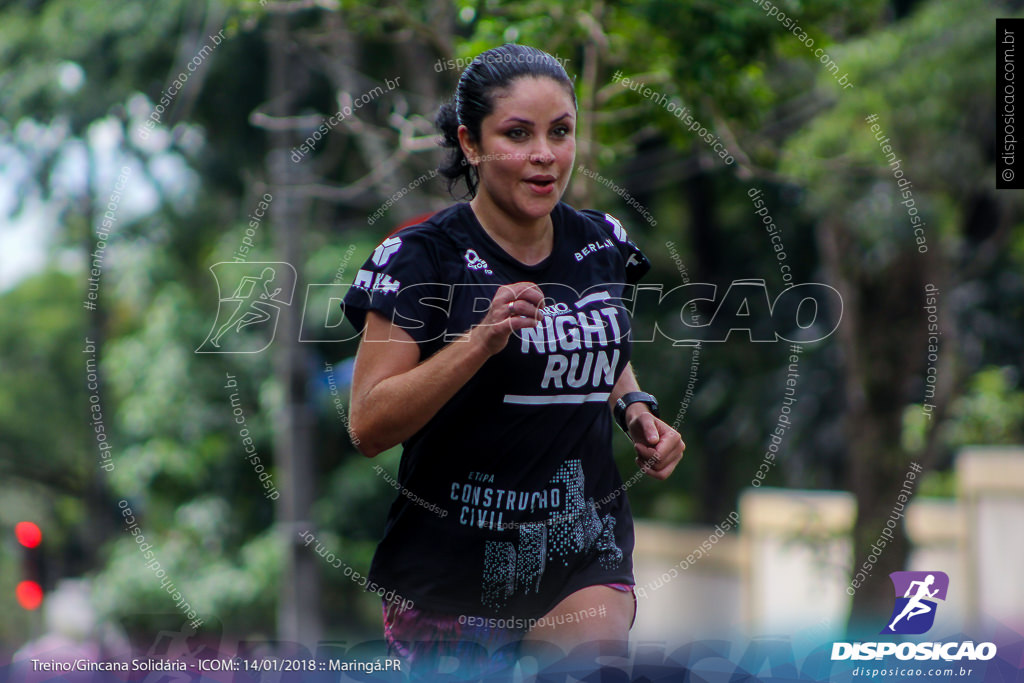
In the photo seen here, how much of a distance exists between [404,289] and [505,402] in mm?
328

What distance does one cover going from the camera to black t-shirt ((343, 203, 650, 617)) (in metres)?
2.46

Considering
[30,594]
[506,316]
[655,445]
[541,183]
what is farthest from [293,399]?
[506,316]

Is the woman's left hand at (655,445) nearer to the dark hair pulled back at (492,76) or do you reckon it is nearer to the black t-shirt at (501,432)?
the black t-shirt at (501,432)

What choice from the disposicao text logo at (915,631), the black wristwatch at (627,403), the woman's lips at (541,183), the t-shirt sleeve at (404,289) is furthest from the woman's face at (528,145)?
the disposicao text logo at (915,631)

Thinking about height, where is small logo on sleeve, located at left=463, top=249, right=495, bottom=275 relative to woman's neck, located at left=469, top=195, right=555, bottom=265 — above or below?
below

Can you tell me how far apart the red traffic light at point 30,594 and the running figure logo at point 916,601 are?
501cm

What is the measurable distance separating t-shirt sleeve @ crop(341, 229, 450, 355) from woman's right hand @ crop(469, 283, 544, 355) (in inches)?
5.2

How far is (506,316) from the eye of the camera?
229 cm

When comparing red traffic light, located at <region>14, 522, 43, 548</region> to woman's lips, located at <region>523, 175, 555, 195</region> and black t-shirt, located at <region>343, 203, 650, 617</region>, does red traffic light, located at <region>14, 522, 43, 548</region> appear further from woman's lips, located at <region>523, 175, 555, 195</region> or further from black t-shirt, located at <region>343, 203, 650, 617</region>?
woman's lips, located at <region>523, 175, 555, 195</region>

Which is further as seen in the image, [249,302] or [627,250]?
[249,302]

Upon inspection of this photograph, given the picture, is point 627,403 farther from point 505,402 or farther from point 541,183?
point 541,183

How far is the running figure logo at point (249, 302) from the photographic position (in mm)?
5312

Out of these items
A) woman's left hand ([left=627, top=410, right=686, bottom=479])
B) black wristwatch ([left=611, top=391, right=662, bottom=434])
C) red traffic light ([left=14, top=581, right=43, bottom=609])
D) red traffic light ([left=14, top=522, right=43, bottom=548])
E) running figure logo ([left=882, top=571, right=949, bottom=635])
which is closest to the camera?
woman's left hand ([left=627, top=410, right=686, bottom=479])

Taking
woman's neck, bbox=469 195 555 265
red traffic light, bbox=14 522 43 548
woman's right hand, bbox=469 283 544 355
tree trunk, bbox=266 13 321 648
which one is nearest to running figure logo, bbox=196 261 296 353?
tree trunk, bbox=266 13 321 648
